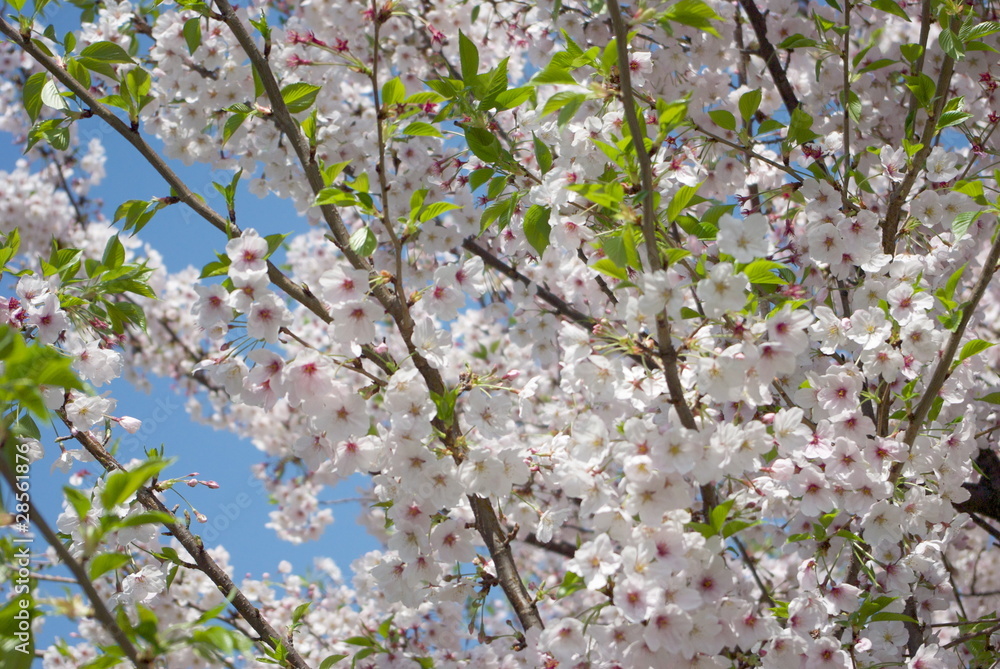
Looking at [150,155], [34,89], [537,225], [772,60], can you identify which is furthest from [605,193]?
[772,60]

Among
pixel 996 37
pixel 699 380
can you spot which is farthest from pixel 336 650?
pixel 996 37

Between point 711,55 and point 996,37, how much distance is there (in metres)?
1.32

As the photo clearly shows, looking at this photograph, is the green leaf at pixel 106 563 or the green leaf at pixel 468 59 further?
the green leaf at pixel 468 59

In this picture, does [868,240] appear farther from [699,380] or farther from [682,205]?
[699,380]

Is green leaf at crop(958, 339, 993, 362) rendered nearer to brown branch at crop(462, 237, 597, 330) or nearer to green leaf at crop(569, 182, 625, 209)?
green leaf at crop(569, 182, 625, 209)

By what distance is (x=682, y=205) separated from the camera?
176 centimetres

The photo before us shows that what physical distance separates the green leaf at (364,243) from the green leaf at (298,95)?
617 mm

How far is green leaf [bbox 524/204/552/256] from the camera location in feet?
6.80

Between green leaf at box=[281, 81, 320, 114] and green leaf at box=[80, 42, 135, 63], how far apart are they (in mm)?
535

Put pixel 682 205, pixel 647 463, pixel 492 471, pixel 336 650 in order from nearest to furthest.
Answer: pixel 647 463 → pixel 682 205 → pixel 492 471 → pixel 336 650

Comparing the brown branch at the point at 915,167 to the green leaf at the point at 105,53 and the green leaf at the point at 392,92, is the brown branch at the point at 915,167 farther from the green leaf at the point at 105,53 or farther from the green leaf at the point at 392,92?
the green leaf at the point at 105,53

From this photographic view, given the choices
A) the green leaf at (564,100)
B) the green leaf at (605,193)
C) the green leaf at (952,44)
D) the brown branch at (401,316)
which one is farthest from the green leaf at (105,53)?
the green leaf at (952,44)

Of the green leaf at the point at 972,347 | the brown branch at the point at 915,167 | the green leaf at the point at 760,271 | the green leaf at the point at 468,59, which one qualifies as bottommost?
the green leaf at the point at 972,347

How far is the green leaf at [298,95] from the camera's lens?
2.19m
